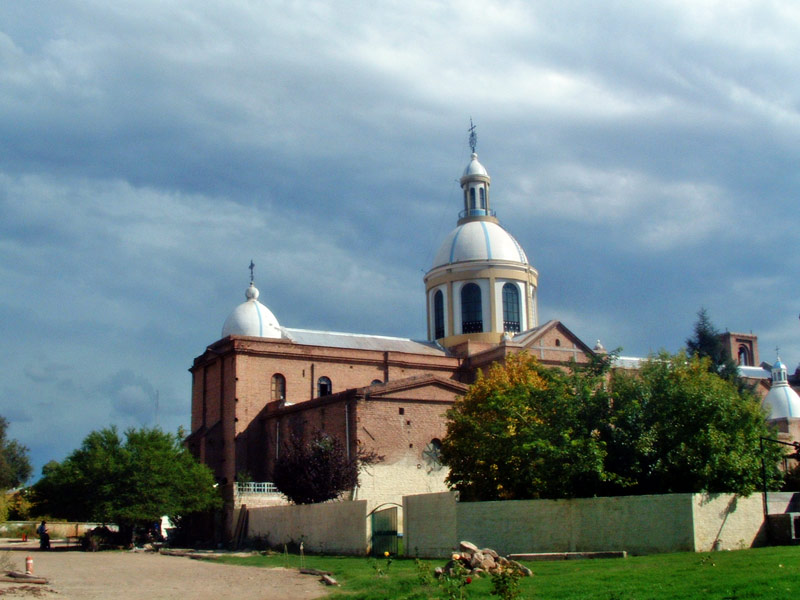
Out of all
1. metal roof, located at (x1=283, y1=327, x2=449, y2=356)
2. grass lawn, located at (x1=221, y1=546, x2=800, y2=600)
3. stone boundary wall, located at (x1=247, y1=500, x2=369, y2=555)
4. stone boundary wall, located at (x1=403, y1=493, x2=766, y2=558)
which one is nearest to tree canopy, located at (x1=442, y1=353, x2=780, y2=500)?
stone boundary wall, located at (x1=403, y1=493, x2=766, y2=558)

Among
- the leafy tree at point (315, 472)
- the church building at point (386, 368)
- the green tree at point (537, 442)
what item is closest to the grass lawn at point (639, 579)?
the green tree at point (537, 442)

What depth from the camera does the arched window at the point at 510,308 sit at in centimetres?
5378

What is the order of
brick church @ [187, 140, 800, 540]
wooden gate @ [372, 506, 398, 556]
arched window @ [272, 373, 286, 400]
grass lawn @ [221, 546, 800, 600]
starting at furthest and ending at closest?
arched window @ [272, 373, 286, 400], brick church @ [187, 140, 800, 540], wooden gate @ [372, 506, 398, 556], grass lawn @ [221, 546, 800, 600]

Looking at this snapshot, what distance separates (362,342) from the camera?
52969 millimetres

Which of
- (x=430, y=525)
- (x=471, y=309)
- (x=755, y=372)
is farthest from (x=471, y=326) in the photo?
(x=755, y=372)

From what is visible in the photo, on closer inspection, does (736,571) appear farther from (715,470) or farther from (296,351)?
(296,351)

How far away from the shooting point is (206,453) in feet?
152

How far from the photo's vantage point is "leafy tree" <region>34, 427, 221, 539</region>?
1523 inches

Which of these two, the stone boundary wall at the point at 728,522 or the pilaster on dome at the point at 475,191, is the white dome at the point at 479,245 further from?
the stone boundary wall at the point at 728,522

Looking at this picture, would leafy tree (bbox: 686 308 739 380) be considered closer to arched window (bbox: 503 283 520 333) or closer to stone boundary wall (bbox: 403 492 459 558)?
arched window (bbox: 503 283 520 333)

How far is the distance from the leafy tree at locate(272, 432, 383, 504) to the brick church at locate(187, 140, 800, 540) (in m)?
1.29

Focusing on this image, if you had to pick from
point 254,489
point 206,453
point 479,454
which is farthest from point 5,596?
point 206,453

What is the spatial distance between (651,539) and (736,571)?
6.88 m

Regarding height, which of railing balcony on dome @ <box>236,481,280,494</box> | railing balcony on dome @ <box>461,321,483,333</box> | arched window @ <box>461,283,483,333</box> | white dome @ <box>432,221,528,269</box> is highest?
white dome @ <box>432,221,528,269</box>
